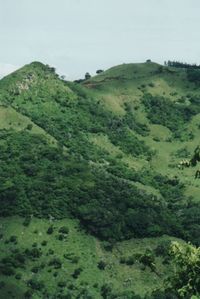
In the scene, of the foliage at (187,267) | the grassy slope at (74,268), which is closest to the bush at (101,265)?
the grassy slope at (74,268)

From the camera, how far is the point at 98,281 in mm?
187625

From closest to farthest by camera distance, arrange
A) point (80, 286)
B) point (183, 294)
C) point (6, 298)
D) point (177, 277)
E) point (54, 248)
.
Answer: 1. point (183, 294)
2. point (177, 277)
3. point (6, 298)
4. point (80, 286)
5. point (54, 248)

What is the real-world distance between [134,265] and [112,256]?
7657 mm

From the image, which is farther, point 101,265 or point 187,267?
point 101,265

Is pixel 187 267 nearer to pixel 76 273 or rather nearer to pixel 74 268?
pixel 76 273

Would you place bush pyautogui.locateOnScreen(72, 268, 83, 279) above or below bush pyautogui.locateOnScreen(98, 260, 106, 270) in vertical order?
below

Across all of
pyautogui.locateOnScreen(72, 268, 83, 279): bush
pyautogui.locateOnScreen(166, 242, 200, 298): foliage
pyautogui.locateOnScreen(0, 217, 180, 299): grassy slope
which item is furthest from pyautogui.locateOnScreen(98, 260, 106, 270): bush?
pyautogui.locateOnScreen(166, 242, 200, 298): foliage

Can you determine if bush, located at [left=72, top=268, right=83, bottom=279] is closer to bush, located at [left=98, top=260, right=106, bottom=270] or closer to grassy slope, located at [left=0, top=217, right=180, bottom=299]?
grassy slope, located at [left=0, top=217, right=180, bottom=299]

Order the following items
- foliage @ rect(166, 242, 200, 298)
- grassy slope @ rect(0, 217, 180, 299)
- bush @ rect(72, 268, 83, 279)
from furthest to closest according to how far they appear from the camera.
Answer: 1. bush @ rect(72, 268, 83, 279)
2. grassy slope @ rect(0, 217, 180, 299)
3. foliage @ rect(166, 242, 200, 298)

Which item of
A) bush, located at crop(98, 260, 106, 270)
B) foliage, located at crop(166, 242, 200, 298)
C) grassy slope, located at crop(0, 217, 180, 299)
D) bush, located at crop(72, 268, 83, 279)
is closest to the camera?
foliage, located at crop(166, 242, 200, 298)

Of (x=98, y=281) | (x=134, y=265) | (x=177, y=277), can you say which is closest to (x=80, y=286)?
(x=98, y=281)

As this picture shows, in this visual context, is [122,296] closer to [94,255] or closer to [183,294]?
[94,255]

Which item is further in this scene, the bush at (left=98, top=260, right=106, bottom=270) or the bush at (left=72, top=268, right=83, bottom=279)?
the bush at (left=98, top=260, right=106, bottom=270)

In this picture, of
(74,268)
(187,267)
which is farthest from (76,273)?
(187,267)
